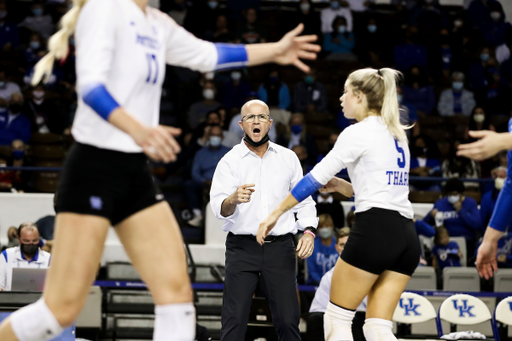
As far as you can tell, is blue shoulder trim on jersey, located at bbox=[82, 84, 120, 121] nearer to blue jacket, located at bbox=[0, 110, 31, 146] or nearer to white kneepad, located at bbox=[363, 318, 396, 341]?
white kneepad, located at bbox=[363, 318, 396, 341]

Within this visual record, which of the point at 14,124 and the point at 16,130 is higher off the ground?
the point at 14,124

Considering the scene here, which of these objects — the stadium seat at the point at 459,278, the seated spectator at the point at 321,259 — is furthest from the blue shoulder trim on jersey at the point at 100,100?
the stadium seat at the point at 459,278

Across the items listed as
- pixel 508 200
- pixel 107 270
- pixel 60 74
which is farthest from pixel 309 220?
pixel 60 74

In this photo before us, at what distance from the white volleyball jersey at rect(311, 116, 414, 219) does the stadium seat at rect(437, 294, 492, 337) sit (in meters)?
3.94

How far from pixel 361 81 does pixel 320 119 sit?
8.46m

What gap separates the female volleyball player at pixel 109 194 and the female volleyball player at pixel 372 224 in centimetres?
87

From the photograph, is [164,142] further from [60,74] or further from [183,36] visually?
[60,74]

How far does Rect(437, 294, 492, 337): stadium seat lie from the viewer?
22.9 ft

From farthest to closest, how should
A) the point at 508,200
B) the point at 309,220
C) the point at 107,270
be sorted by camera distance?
the point at 107,270 < the point at 309,220 < the point at 508,200

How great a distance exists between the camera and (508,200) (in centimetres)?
334

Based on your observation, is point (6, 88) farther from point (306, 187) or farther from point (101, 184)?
point (101, 184)

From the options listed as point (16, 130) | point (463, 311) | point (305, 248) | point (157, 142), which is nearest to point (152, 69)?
point (157, 142)

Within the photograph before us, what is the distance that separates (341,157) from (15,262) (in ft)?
16.0

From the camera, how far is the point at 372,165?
134 inches
